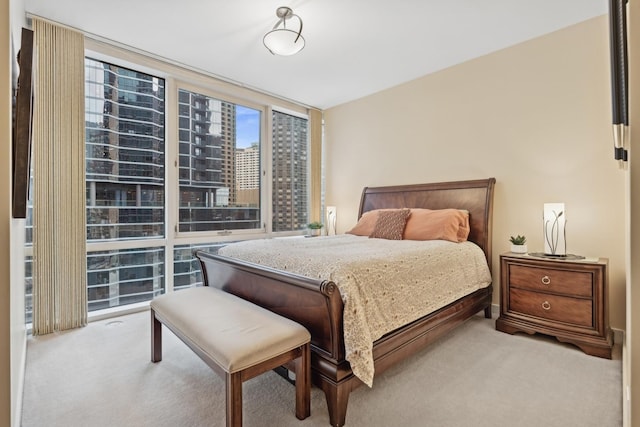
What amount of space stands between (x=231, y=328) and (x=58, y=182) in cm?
227

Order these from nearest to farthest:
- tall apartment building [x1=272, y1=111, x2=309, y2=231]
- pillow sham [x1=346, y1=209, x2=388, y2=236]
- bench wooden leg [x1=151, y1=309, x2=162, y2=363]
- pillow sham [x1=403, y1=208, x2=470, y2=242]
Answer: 1. bench wooden leg [x1=151, y1=309, x2=162, y2=363]
2. pillow sham [x1=403, y1=208, x2=470, y2=242]
3. pillow sham [x1=346, y1=209, x2=388, y2=236]
4. tall apartment building [x1=272, y1=111, x2=309, y2=231]

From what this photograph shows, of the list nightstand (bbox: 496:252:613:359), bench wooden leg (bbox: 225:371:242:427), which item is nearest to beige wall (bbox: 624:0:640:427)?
bench wooden leg (bbox: 225:371:242:427)

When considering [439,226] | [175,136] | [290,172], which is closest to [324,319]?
[439,226]

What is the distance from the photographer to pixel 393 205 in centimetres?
401

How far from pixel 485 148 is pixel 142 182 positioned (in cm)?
371

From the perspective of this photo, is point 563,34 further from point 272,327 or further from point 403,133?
point 272,327

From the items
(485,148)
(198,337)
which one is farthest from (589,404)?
(485,148)

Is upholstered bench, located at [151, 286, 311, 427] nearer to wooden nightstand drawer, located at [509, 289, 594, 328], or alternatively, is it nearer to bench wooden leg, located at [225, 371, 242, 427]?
bench wooden leg, located at [225, 371, 242, 427]

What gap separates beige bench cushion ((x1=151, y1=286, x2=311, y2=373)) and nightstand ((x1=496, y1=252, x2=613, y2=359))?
2037 millimetres

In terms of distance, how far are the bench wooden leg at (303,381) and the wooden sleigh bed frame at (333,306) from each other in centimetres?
9

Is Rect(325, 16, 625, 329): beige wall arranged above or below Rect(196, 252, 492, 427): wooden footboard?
above

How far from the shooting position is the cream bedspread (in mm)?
1625

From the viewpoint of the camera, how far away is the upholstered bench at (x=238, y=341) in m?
1.38

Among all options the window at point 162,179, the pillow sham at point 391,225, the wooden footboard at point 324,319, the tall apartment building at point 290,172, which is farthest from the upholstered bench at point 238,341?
the tall apartment building at point 290,172
